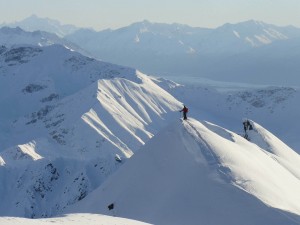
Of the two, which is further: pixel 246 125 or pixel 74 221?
pixel 246 125

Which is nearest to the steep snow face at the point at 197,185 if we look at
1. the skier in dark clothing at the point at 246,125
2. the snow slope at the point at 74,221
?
the snow slope at the point at 74,221

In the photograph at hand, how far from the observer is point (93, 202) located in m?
54.2

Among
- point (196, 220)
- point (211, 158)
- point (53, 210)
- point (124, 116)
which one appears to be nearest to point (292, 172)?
point (211, 158)

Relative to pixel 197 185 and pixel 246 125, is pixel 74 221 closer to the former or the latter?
pixel 197 185

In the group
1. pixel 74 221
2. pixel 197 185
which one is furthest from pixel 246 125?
pixel 74 221

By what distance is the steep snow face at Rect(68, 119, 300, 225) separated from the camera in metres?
44.4

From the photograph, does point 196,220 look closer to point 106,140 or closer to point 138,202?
point 138,202

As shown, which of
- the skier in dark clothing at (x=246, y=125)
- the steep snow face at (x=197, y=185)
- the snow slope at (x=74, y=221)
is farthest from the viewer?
the skier in dark clothing at (x=246, y=125)

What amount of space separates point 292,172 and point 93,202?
23.7 m

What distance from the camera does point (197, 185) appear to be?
4784cm

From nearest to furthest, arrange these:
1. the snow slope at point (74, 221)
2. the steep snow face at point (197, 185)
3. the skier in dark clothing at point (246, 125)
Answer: the snow slope at point (74, 221)
the steep snow face at point (197, 185)
the skier in dark clothing at point (246, 125)

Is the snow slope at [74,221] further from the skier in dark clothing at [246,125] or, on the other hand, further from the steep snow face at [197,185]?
the skier in dark clothing at [246,125]

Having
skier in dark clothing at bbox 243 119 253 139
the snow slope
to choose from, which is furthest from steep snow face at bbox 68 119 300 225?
skier in dark clothing at bbox 243 119 253 139

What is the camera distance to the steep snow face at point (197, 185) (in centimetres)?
4441
